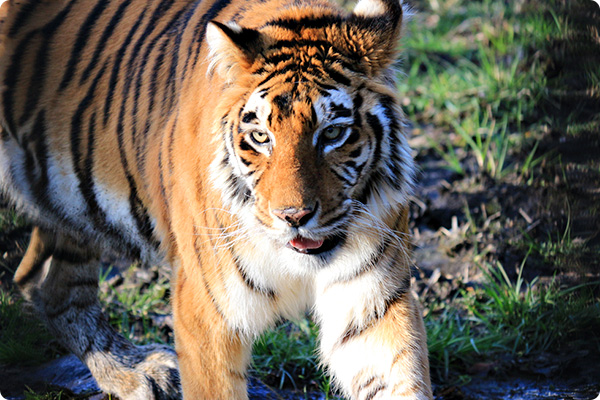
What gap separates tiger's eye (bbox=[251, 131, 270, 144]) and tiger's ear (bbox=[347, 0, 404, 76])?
1.14 feet

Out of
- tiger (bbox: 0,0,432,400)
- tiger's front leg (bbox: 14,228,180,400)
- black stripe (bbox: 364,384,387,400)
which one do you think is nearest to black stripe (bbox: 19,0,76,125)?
tiger (bbox: 0,0,432,400)

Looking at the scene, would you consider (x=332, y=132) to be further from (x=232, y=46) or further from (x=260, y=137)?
(x=232, y=46)

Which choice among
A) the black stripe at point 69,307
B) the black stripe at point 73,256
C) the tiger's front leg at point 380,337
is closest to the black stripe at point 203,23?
the tiger's front leg at point 380,337

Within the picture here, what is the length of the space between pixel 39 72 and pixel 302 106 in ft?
4.72

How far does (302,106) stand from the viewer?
1.84m

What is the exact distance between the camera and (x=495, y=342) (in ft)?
9.78

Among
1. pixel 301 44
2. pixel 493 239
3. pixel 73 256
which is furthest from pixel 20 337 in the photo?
pixel 493 239

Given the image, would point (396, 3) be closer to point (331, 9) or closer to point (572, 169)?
point (331, 9)

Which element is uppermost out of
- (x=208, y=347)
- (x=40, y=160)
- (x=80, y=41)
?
(x=80, y=41)

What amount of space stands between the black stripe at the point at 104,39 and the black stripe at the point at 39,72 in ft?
A: 0.59

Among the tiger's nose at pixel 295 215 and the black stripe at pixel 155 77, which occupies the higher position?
the black stripe at pixel 155 77

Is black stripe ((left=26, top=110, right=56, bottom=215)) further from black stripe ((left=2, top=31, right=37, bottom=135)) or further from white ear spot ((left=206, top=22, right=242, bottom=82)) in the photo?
white ear spot ((left=206, top=22, right=242, bottom=82))

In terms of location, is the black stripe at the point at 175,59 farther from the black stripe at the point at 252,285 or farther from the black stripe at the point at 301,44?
the black stripe at the point at 252,285

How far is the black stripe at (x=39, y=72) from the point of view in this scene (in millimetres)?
2811
